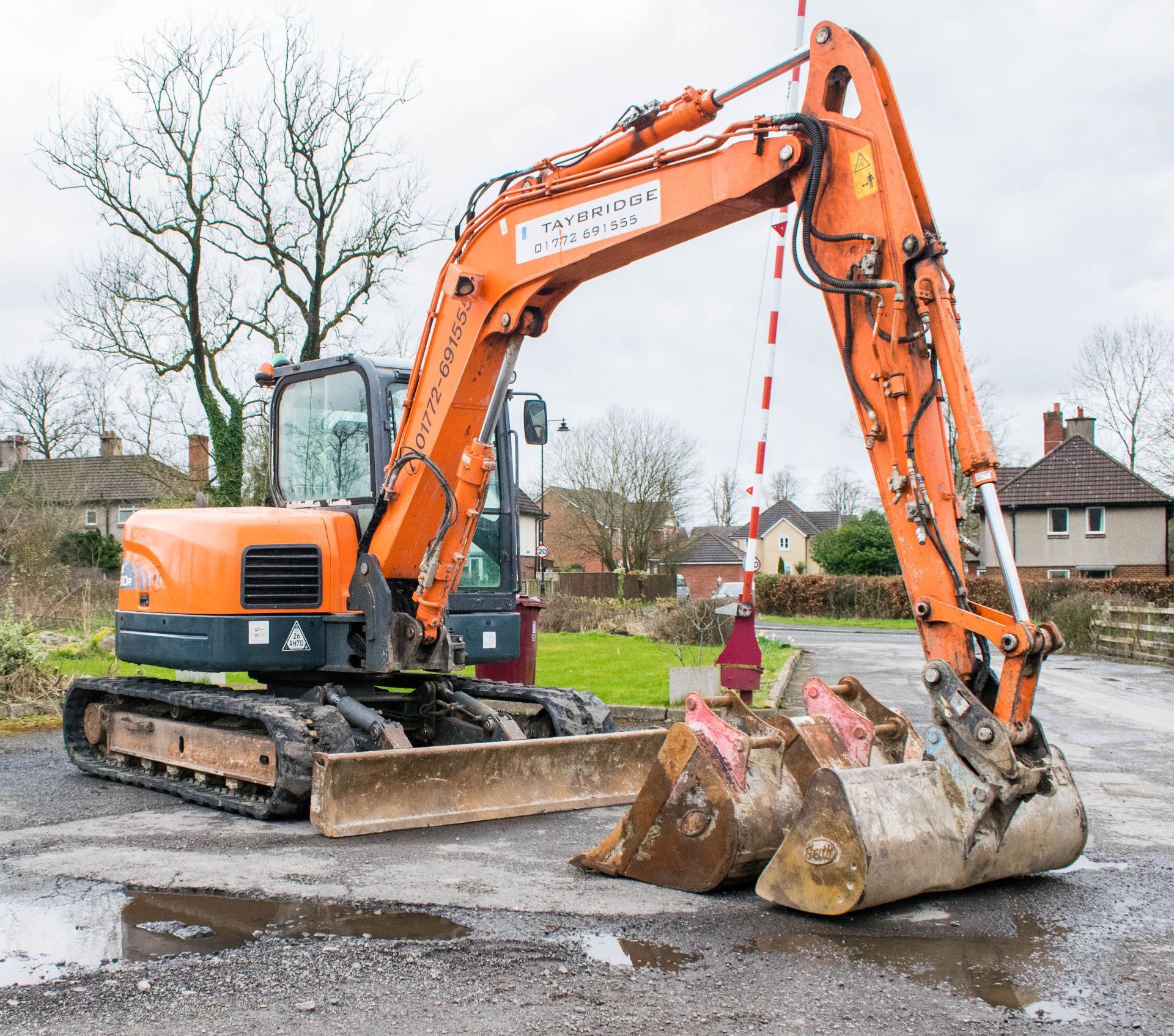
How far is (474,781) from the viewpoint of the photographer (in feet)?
22.0

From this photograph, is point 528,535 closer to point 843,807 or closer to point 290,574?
point 290,574

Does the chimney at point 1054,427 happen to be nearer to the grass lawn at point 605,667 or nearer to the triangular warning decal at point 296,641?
the grass lawn at point 605,667

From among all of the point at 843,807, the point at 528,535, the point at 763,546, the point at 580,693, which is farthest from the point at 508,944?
the point at 763,546

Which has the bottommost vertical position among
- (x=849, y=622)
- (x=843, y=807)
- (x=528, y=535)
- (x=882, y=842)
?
(x=849, y=622)

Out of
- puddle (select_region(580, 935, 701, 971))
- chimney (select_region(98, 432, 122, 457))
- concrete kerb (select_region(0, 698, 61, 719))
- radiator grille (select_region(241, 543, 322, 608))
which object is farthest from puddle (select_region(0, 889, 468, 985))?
chimney (select_region(98, 432, 122, 457))

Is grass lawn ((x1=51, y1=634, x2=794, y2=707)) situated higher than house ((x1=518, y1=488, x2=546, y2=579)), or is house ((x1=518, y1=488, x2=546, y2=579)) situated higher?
house ((x1=518, y1=488, x2=546, y2=579))

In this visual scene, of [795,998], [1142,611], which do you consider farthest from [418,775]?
[1142,611]

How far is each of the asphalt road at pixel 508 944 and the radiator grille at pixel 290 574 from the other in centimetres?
148

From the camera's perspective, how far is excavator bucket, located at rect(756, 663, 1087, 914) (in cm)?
452

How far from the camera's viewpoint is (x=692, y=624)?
20250 mm

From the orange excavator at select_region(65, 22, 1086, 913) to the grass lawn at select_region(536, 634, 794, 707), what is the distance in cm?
467

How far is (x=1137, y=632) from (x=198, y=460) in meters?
27.9

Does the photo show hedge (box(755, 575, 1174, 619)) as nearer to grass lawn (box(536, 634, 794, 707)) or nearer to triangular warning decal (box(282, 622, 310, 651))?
grass lawn (box(536, 634, 794, 707))

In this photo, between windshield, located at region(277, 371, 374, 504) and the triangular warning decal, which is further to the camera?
windshield, located at region(277, 371, 374, 504)
